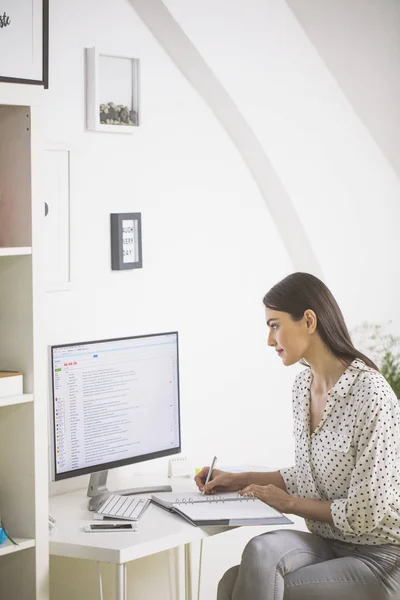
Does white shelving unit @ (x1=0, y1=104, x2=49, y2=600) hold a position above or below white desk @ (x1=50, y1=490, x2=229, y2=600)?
above

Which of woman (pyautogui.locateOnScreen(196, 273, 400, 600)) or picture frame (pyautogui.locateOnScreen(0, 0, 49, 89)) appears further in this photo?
picture frame (pyautogui.locateOnScreen(0, 0, 49, 89))

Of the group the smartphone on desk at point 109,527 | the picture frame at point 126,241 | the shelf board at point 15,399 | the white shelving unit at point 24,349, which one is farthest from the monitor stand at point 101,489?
the picture frame at point 126,241

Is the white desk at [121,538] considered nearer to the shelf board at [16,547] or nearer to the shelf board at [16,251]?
the shelf board at [16,547]

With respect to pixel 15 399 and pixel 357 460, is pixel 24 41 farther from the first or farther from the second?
pixel 357 460

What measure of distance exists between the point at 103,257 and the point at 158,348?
363 millimetres

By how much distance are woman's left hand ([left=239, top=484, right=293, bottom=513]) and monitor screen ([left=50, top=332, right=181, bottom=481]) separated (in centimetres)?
33

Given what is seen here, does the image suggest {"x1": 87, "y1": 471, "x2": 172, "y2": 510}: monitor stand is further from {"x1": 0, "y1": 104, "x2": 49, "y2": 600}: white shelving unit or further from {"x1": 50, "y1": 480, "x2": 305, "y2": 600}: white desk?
{"x1": 0, "y1": 104, "x2": 49, "y2": 600}: white shelving unit

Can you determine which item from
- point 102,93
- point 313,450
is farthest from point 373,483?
point 102,93

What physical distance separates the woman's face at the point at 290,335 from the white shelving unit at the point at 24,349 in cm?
68

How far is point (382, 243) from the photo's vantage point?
389 centimetres

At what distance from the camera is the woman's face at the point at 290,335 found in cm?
265

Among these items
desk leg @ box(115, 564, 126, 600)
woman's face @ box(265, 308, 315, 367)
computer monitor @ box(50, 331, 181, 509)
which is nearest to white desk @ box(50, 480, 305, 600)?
desk leg @ box(115, 564, 126, 600)

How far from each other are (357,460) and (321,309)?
1.39 ft

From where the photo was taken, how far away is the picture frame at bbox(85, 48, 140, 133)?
2896mm
